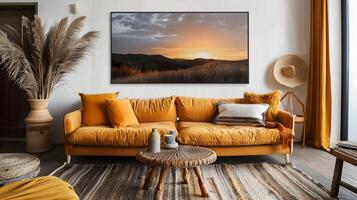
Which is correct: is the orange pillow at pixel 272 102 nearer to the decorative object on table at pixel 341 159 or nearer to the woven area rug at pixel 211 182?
the woven area rug at pixel 211 182

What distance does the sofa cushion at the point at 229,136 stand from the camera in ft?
10.4

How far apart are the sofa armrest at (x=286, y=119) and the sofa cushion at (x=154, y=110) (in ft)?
4.50

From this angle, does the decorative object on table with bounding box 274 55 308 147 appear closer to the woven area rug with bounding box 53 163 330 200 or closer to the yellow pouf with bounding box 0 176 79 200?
the woven area rug with bounding box 53 163 330 200

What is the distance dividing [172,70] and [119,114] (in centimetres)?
122

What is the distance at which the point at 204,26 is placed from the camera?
4332 mm

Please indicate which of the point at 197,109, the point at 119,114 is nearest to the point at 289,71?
the point at 197,109

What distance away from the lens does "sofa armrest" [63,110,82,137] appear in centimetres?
323

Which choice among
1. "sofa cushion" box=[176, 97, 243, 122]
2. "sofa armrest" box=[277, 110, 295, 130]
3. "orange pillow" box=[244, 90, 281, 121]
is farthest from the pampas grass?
"sofa armrest" box=[277, 110, 295, 130]

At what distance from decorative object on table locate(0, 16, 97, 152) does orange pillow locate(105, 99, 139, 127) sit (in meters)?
0.95

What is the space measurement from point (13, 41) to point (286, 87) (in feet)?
13.0

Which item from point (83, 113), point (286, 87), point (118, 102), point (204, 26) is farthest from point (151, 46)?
point (286, 87)

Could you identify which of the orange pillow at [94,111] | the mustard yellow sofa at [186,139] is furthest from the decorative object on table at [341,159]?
the orange pillow at [94,111]

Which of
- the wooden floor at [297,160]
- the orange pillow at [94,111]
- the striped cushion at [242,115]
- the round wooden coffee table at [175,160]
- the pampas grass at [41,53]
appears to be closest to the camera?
the round wooden coffee table at [175,160]

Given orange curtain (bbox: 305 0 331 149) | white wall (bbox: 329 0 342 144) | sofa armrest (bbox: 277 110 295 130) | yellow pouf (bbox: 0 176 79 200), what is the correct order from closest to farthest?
yellow pouf (bbox: 0 176 79 200)
sofa armrest (bbox: 277 110 295 130)
orange curtain (bbox: 305 0 331 149)
white wall (bbox: 329 0 342 144)
